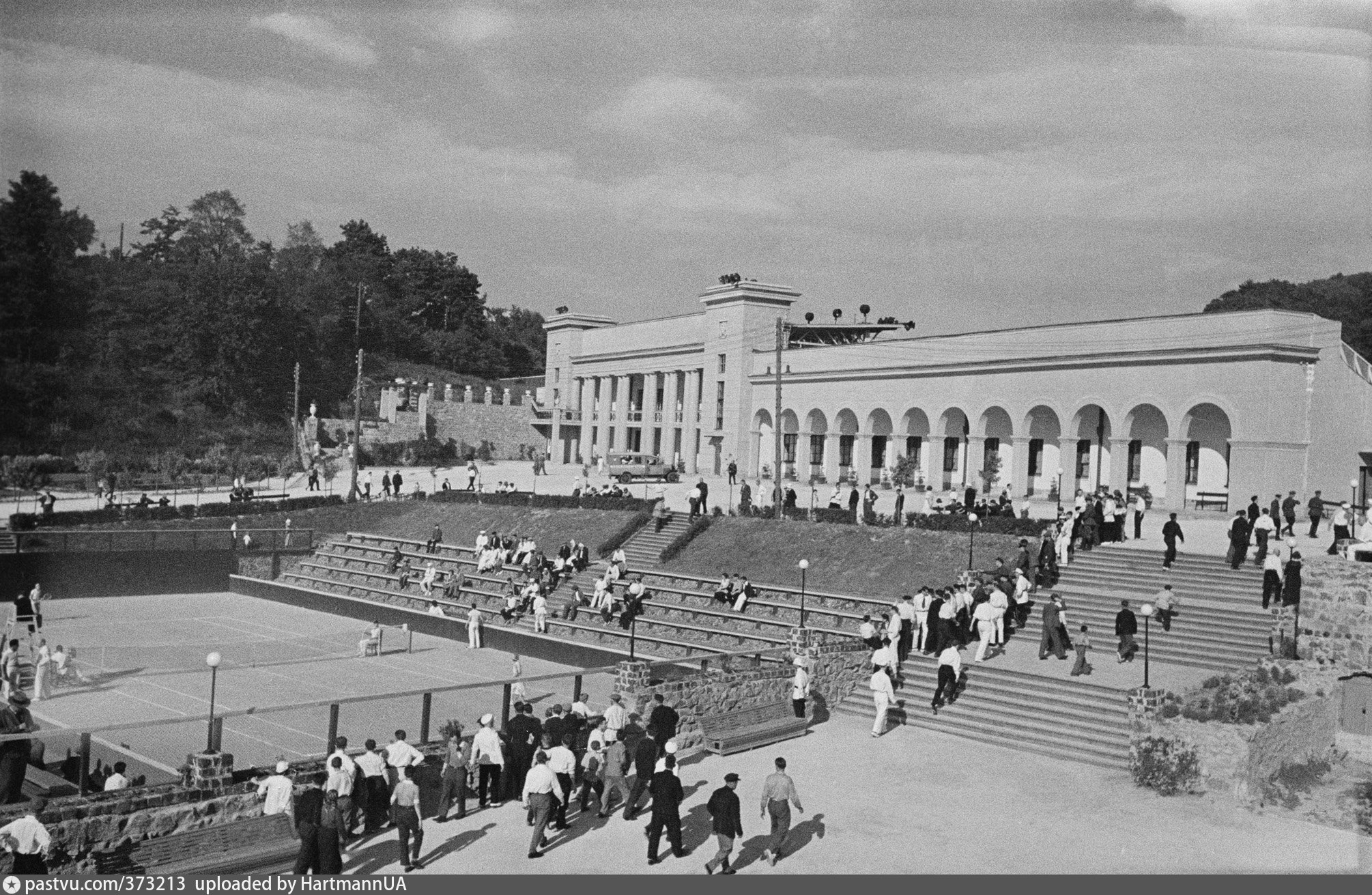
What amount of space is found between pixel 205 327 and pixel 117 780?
5834 cm

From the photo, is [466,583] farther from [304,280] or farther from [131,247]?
[304,280]

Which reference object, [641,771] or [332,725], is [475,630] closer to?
[332,725]

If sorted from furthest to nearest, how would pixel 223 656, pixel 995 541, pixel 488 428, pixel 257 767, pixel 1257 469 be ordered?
pixel 488 428
pixel 1257 469
pixel 995 541
pixel 223 656
pixel 257 767

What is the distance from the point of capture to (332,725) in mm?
13453

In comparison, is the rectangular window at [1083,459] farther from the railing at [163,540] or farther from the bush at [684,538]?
the railing at [163,540]

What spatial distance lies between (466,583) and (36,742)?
21856 mm

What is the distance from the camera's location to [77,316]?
1775 centimetres

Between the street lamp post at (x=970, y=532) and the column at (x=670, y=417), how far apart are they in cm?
3189

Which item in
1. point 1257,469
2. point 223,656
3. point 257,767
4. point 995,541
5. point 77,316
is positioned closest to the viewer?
point 257,767

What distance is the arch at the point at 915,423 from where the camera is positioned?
47.6m

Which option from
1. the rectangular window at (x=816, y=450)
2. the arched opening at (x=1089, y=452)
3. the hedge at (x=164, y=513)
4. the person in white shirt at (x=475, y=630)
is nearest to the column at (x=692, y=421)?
the rectangular window at (x=816, y=450)

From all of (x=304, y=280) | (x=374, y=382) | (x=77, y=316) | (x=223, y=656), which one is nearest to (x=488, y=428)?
(x=374, y=382)

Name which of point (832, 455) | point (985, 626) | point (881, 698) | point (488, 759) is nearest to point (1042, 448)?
point (832, 455)

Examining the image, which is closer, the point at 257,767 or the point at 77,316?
the point at 257,767
